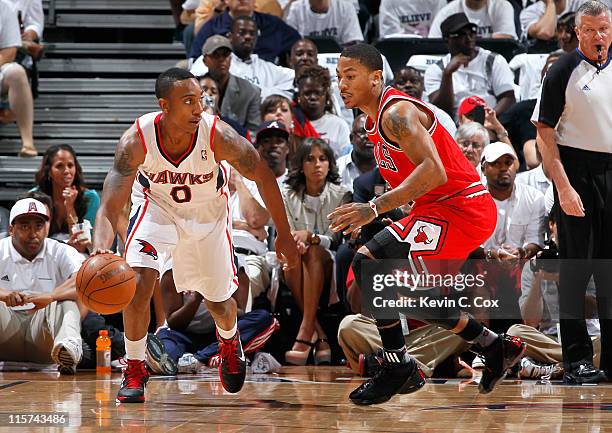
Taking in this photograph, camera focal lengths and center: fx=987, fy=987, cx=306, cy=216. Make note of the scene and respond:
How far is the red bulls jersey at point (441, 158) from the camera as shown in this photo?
518 cm

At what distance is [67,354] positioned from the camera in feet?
23.1

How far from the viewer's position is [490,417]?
471cm

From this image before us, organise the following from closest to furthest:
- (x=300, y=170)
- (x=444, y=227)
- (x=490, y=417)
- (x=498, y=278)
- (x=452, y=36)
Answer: (x=490, y=417) < (x=444, y=227) < (x=498, y=278) < (x=300, y=170) < (x=452, y=36)

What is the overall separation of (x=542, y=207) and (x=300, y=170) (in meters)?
1.95

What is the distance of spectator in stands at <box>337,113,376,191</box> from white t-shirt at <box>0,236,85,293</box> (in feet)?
7.68

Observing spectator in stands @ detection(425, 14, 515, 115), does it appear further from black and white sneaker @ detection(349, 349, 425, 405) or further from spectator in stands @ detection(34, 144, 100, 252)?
black and white sneaker @ detection(349, 349, 425, 405)

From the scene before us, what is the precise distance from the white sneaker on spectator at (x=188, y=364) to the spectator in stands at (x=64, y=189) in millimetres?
1608

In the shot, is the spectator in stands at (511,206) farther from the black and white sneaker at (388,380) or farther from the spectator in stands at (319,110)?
the black and white sneaker at (388,380)

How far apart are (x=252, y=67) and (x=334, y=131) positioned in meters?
1.42

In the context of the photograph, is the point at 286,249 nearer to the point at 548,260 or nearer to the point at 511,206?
the point at 548,260

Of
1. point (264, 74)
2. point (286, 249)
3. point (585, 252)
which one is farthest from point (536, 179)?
point (286, 249)

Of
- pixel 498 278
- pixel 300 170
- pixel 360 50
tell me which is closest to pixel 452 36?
pixel 300 170

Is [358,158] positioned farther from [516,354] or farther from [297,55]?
[516,354]

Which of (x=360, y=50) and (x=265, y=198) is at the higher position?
(x=360, y=50)
